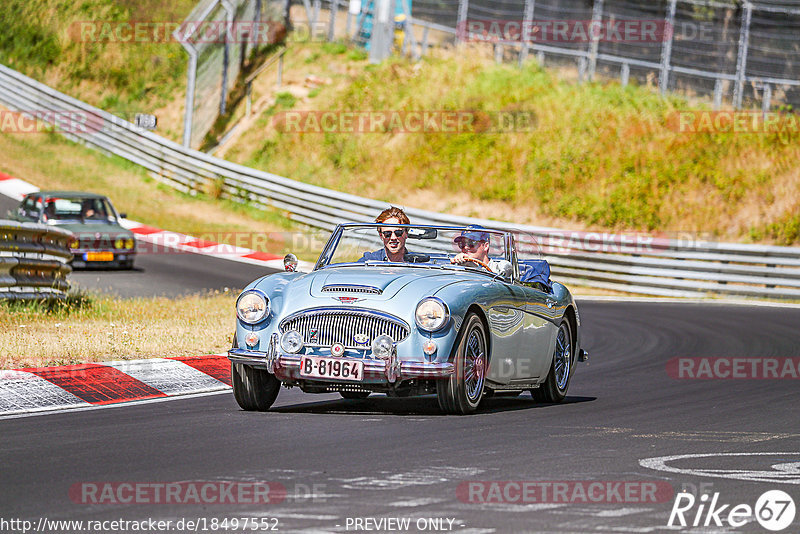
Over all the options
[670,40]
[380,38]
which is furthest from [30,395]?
[380,38]

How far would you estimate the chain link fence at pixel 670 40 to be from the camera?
29.0 meters

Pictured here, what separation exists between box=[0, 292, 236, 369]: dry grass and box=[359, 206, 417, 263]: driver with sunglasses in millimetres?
2588

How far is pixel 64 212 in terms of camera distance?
2373cm

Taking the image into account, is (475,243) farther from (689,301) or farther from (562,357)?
(689,301)

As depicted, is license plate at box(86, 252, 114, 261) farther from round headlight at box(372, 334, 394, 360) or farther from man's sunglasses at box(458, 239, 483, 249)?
round headlight at box(372, 334, 394, 360)

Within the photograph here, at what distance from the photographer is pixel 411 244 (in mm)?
10094

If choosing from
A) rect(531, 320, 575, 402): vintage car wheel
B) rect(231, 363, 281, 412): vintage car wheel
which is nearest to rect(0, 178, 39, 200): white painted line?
rect(531, 320, 575, 402): vintage car wheel

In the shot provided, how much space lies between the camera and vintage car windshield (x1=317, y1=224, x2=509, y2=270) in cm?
991

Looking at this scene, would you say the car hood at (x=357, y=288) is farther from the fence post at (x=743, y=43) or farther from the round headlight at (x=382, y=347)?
the fence post at (x=743, y=43)

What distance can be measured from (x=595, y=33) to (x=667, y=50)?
75.8 inches


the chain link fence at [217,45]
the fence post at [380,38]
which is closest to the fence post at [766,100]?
the fence post at [380,38]

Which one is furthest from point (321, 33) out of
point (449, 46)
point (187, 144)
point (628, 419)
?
point (628, 419)

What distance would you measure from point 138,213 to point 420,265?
73.3 ft

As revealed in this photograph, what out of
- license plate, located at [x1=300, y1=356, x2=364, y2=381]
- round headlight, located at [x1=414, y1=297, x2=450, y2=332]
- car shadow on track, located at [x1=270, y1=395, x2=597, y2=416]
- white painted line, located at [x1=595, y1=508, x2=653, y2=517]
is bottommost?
car shadow on track, located at [x1=270, y1=395, x2=597, y2=416]
